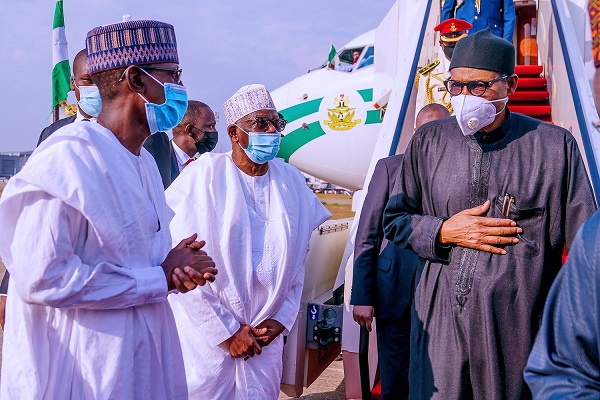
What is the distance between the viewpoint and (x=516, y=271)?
9.28ft

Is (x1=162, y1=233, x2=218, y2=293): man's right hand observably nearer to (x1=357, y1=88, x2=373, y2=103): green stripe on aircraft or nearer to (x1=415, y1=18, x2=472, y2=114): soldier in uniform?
(x1=415, y1=18, x2=472, y2=114): soldier in uniform

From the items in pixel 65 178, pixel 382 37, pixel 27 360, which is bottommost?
pixel 27 360

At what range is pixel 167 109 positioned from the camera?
9.12 feet

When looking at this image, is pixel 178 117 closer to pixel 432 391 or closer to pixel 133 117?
pixel 133 117

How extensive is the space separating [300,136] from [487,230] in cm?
1085

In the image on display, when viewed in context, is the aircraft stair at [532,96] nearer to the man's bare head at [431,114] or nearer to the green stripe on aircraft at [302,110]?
the man's bare head at [431,114]

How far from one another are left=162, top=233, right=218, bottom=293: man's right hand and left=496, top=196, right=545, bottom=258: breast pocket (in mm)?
1142

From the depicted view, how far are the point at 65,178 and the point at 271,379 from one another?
2.12 m

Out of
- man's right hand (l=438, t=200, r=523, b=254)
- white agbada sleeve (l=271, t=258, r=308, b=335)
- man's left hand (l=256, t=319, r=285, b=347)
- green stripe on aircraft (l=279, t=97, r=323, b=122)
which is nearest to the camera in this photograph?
man's right hand (l=438, t=200, r=523, b=254)

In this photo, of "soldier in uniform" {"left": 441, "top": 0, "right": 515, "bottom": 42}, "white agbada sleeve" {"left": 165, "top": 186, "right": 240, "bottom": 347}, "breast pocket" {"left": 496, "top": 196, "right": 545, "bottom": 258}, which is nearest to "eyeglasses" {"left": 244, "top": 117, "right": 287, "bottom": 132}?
"white agbada sleeve" {"left": 165, "top": 186, "right": 240, "bottom": 347}

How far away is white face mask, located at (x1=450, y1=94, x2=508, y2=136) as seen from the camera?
2959 millimetres

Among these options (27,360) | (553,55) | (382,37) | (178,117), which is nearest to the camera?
(27,360)

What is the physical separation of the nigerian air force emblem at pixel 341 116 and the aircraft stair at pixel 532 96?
5.26m

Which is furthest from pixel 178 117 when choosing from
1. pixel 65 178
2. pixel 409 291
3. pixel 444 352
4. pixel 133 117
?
pixel 409 291
